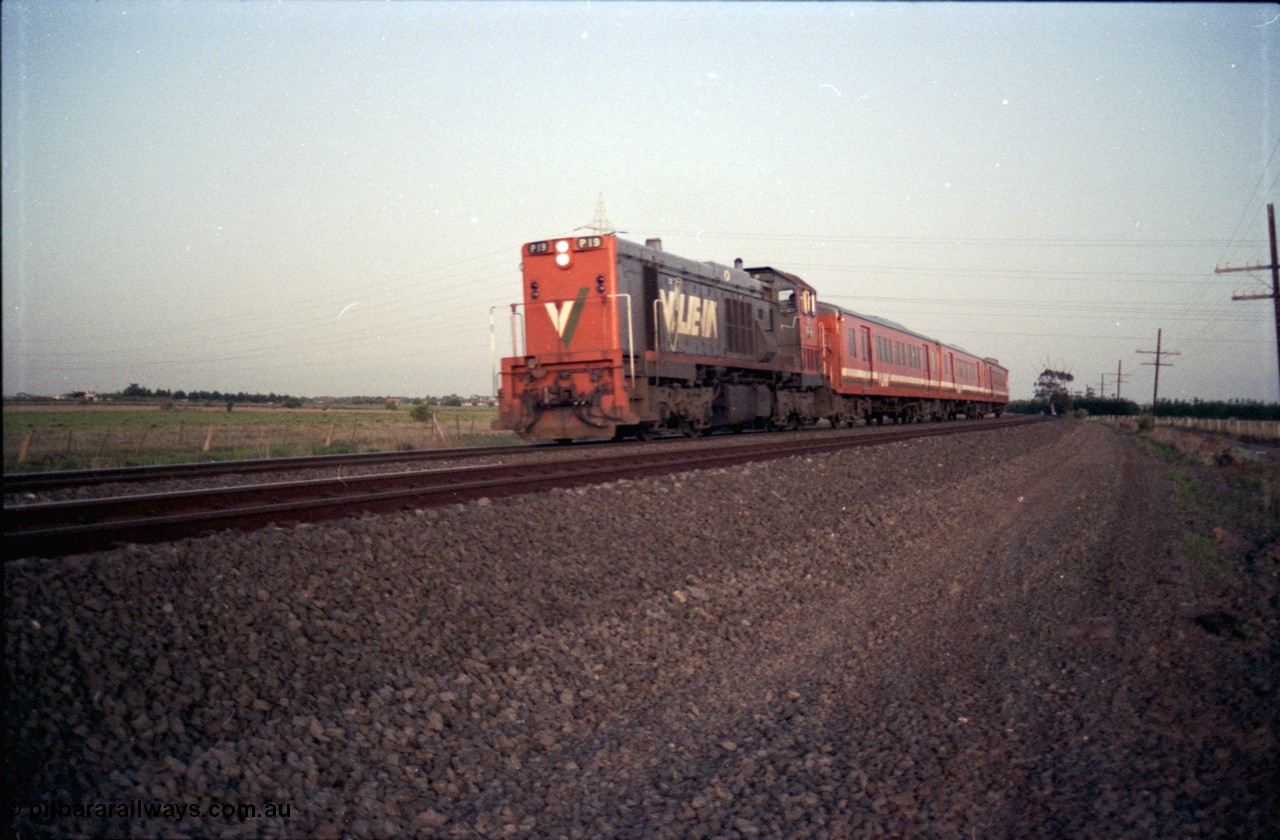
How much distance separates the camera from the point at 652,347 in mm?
15648

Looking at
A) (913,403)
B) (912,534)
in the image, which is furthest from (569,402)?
(913,403)

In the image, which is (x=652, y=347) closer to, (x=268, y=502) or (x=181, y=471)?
(x=181, y=471)

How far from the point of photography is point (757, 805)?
318 cm

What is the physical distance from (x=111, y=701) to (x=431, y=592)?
6.10ft

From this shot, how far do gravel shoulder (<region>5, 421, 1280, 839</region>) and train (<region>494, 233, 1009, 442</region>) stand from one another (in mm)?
7768

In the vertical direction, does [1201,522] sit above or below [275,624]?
below

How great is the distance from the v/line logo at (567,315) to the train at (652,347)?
0.07ft

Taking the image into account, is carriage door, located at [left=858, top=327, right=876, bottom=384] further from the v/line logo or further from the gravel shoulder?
the gravel shoulder

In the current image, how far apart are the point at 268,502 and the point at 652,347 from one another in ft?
31.8

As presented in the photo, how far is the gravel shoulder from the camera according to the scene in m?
3.00

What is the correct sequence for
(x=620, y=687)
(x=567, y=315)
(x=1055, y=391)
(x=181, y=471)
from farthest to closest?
(x=1055, y=391)
(x=567, y=315)
(x=181, y=471)
(x=620, y=687)

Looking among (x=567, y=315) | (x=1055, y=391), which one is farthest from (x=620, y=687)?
(x=1055, y=391)

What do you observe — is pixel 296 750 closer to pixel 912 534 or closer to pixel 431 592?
pixel 431 592

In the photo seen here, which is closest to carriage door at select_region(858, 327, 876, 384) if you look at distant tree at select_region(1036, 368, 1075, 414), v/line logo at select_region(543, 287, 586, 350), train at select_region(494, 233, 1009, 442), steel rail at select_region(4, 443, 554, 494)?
train at select_region(494, 233, 1009, 442)
